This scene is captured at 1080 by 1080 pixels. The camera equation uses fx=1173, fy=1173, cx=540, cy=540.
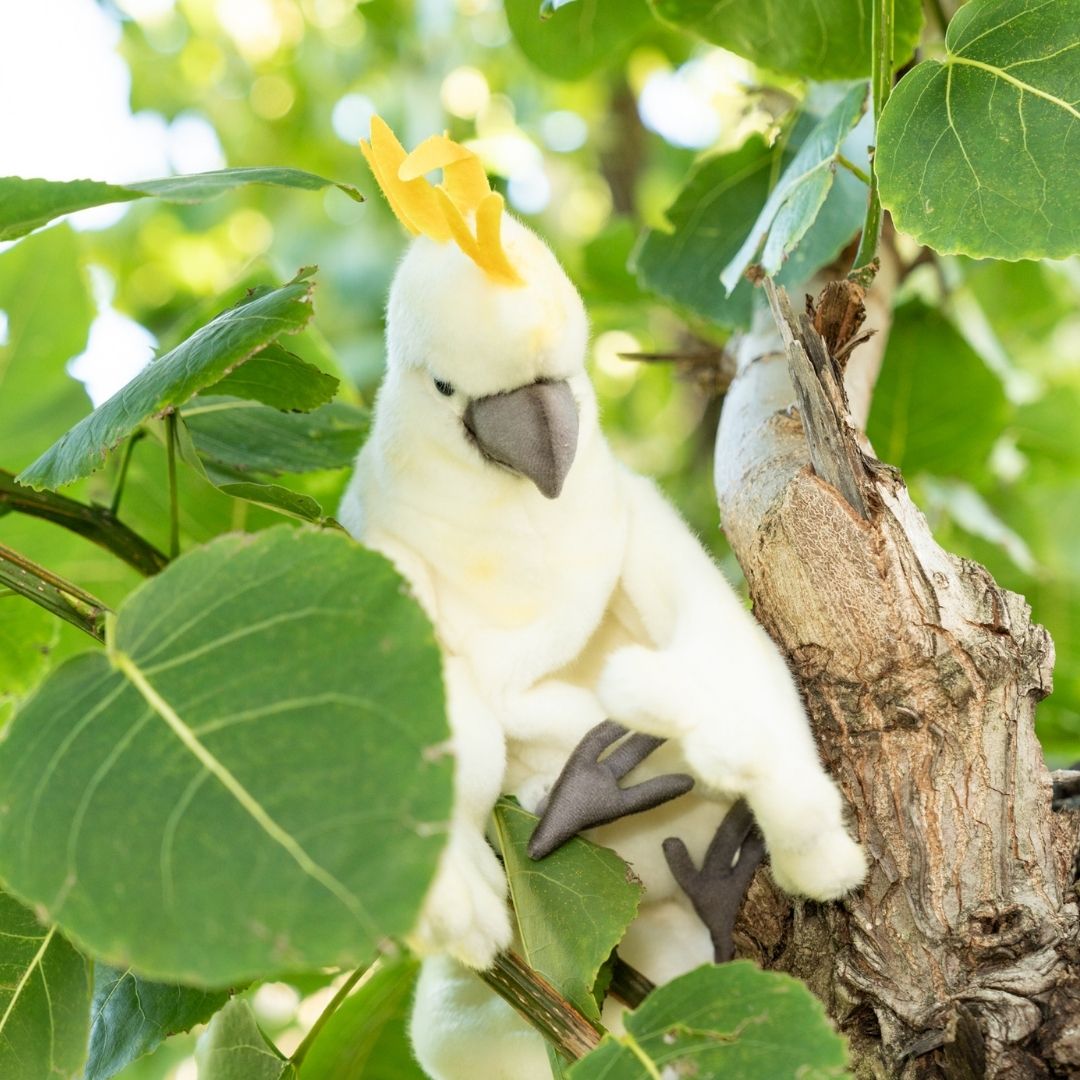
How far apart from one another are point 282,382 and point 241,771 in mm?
442

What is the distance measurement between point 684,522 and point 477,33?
1969mm

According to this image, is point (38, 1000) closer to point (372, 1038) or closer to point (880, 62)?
point (372, 1038)

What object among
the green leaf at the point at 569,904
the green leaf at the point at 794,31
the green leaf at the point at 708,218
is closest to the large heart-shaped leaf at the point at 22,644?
the green leaf at the point at 569,904

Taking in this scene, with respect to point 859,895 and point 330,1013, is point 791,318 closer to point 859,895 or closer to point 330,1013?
point 859,895

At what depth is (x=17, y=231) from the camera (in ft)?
2.53

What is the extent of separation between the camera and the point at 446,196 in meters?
0.75

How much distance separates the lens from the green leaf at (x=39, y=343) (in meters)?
1.23

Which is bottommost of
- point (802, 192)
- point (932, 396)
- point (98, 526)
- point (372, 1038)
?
point (372, 1038)

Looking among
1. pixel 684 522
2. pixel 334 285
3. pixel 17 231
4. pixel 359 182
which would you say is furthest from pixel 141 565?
pixel 359 182

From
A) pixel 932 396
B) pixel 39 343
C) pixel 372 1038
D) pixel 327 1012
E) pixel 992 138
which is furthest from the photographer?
pixel 932 396

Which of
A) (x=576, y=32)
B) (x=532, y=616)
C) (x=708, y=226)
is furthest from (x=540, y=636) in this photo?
(x=576, y=32)

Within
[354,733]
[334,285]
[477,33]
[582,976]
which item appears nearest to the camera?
[354,733]

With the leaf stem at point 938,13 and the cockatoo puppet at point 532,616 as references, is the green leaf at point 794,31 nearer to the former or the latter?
the leaf stem at point 938,13

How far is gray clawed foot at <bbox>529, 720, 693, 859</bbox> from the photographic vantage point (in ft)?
2.66
